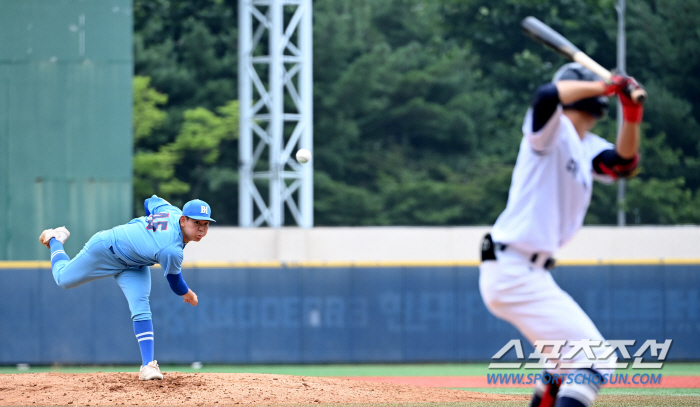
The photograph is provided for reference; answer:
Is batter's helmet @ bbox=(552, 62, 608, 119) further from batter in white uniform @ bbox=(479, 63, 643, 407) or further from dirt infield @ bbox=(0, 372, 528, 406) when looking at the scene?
dirt infield @ bbox=(0, 372, 528, 406)

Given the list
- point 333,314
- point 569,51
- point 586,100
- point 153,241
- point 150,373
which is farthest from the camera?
point 333,314

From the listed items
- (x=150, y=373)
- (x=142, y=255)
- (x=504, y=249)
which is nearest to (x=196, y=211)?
(x=142, y=255)

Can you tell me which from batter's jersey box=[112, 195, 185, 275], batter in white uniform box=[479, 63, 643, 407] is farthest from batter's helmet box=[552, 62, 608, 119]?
batter's jersey box=[112, 195, 185, 275]

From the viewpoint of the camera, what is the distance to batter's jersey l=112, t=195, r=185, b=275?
6852mm

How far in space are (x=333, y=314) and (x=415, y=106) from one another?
21525 millimetres

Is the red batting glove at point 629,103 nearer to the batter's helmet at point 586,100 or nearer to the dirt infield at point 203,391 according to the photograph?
the batter's helmet at point 586,100

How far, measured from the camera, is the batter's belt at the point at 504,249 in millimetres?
3865

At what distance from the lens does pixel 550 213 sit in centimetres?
380

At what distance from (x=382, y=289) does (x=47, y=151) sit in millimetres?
5535

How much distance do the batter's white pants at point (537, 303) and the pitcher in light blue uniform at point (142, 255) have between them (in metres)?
3.49

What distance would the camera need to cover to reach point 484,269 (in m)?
3.98

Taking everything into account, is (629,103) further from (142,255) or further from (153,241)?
(142,255)

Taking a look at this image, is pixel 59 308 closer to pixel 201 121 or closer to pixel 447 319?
pixel 447 319

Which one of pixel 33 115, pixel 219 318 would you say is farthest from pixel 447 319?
pixel 33 115
